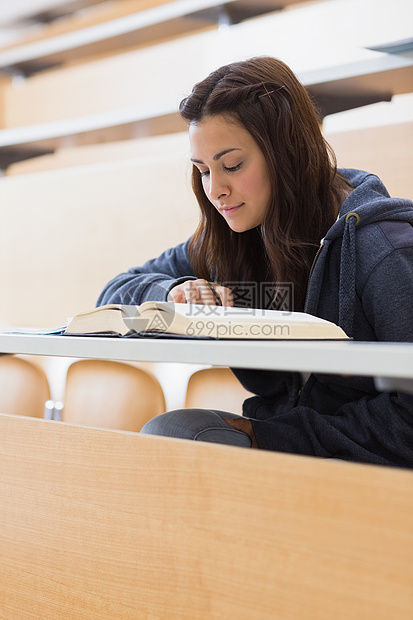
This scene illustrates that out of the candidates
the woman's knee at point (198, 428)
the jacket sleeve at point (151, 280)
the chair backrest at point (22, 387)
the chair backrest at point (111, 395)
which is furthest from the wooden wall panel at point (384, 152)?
the chair backrest at point (22, 387)

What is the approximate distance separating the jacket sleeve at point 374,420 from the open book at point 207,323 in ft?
0.63

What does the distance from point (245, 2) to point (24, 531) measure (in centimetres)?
164

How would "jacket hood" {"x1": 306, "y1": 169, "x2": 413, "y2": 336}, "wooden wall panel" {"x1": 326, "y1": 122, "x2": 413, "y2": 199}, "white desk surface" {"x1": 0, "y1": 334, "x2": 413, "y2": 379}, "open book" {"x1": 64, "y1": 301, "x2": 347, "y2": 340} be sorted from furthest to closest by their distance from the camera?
"wooden wall panel" {"x1": 326, "y1": 122, "x2": 413, "y2": 199} → "jacket hood" {"x1": 306, "y1": 169, "x2": 413, "y2": 336} → "open book" {"x1": 64, "y1": 301, "x2": 347, "y2": 340} → "white desk surface" {"x1": 0, "y1": 334, "x2": 413, "y2": 379}

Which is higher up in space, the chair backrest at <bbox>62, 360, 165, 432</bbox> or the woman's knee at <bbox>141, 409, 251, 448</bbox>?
the woman's knee at <bbox>141, 409, 251, 448</bbox>

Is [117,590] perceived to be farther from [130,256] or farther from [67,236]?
[67,236]

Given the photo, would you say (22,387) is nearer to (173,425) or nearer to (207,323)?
(173,425)

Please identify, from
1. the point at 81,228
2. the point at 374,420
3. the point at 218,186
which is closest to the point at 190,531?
the point at 374,420

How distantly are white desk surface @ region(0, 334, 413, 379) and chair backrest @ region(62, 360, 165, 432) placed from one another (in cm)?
77

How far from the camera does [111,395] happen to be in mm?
1524

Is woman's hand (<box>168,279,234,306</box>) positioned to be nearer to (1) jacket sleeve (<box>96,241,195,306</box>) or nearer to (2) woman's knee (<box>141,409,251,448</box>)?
(1) jacket sleeve (<box>96,241,195,306</box>)

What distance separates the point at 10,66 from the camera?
2.62m

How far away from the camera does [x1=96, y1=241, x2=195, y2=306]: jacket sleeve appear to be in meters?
1.22

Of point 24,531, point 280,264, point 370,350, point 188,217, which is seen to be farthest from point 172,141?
point 370,350

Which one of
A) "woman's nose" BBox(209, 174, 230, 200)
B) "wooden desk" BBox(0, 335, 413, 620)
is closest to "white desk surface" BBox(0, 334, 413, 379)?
"wooden desk" BBox(0, 335, 413, 620)
